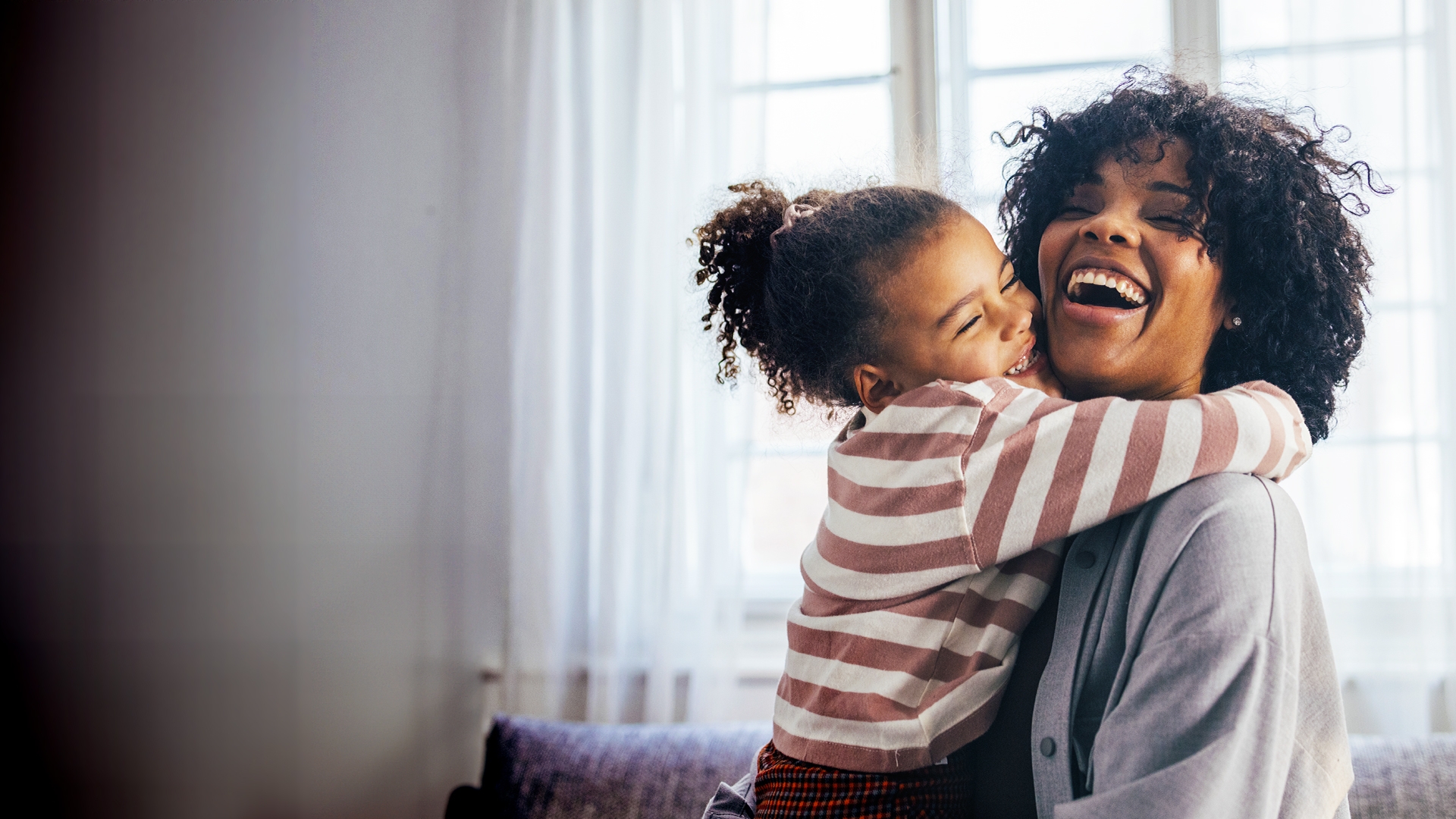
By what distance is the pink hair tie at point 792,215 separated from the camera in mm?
953

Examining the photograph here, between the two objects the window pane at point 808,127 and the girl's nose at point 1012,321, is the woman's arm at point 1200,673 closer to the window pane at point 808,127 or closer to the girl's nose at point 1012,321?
the girl's nose at point 1012,321

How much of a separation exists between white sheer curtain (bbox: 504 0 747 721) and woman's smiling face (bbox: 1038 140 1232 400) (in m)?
1.28

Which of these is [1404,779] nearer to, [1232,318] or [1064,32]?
[1232,318]

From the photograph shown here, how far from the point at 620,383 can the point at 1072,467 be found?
153 centimetres

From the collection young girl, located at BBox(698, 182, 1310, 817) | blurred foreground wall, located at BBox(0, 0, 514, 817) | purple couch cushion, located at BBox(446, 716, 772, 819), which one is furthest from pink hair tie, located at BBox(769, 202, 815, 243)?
blurred foreground wall, located at BBox(0, 0, 514, 817)

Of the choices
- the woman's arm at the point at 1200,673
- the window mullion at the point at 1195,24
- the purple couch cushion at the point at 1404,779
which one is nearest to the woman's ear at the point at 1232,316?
the woman's arm at the point at 1200,673

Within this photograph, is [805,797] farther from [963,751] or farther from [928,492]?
[928,492]

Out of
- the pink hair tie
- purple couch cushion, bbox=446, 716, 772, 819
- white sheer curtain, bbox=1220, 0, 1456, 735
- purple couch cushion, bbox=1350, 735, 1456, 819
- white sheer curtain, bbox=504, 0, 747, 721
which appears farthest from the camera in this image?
white sheer curtain, bbox=504, 0, 747, 721

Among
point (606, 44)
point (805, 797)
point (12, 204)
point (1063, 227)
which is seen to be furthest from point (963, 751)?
point (12, 204)

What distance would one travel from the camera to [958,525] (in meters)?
0.75

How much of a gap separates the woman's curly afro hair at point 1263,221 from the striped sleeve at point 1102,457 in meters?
0.15

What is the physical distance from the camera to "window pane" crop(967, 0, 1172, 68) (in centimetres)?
208

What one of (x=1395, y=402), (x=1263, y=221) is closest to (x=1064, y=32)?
(x=1395, y=402)

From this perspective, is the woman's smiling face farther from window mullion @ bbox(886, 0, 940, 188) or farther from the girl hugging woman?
window mullion @ bbox(886, 0, 940, 188)
